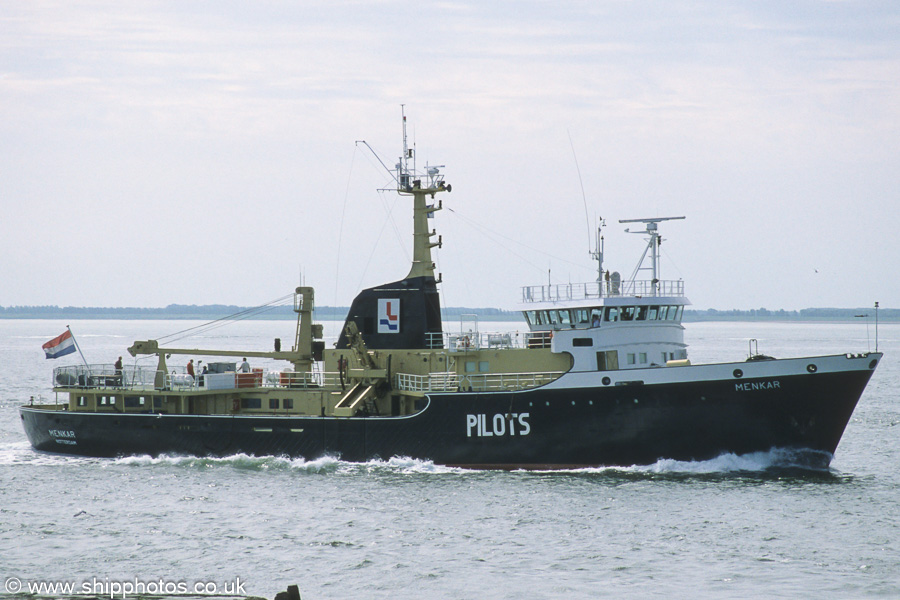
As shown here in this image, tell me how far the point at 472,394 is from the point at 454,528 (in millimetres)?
6003

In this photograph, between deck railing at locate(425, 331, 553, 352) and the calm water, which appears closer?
the calm water

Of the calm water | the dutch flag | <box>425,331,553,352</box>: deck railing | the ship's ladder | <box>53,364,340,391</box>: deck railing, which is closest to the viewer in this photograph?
the calm water

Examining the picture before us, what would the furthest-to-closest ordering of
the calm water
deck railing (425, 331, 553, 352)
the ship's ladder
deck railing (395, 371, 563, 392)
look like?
deck railing (425, 331, 553, 352) → the ship's ladder → deck railing (395, 371, 563, 392) → the calm water

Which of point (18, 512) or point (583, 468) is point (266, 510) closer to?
point (18, 512)

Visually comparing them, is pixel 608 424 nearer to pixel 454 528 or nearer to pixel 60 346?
pixel 454 528

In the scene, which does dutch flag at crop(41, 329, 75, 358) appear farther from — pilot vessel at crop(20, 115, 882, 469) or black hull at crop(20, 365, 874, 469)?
black hull at crop(20, 365, 874, 469)

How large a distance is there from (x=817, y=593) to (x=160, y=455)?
70.8 feet

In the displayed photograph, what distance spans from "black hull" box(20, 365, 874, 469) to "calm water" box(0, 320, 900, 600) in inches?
22.4

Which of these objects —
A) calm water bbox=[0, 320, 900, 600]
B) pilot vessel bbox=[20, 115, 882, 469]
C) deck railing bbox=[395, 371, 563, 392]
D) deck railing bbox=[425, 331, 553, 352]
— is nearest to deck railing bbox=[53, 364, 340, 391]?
pilot vessel bbox=[20, 115, 882, 469]

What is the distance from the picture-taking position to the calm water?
1964 cm

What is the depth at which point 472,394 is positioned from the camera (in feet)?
94.5

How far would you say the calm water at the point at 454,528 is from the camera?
19.6 meters

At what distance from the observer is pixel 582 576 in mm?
19969

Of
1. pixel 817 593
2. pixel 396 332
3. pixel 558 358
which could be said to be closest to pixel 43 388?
pixel 396 332
